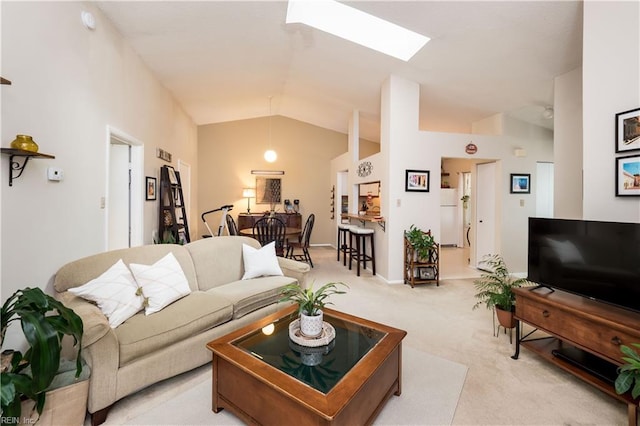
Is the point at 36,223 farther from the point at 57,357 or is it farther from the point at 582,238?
the point at 582,238

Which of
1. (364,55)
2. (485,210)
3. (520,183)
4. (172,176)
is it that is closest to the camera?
(364,55)

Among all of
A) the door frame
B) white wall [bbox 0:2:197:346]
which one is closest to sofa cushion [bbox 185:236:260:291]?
white wall [bbox 0:2:197:346]

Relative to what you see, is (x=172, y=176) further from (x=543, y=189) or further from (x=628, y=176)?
(x=543, y=189)

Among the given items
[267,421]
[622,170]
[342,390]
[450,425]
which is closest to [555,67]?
[622,170]

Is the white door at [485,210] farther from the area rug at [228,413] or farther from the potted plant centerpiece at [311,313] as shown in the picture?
the potted plant centerpiece at [311,313]

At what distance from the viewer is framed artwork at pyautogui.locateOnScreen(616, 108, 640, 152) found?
75.6 inches

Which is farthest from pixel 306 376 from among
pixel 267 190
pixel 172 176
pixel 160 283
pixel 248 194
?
pixel 267 190

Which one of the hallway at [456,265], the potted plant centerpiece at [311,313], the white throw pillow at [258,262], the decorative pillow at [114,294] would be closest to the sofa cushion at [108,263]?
the decorative pillow at [114,294]

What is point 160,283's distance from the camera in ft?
7.06

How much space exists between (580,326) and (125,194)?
457cm

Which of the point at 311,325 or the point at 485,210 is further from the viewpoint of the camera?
the point at 485,210

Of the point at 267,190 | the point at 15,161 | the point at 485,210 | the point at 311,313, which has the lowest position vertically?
the point at 311,313

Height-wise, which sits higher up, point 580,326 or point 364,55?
point 364,55

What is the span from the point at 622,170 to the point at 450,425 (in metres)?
2.08
